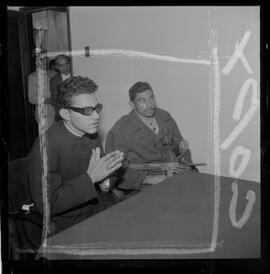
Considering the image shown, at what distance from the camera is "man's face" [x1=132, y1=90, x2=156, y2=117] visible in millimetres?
3180

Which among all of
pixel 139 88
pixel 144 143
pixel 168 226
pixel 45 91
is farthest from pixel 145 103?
pixel 168 226

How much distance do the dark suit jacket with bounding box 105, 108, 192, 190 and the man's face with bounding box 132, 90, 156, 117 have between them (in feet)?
0.10

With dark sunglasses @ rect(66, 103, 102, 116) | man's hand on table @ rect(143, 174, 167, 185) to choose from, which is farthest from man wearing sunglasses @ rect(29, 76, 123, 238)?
man's hand on table @ rect(143, 174, 167, 185)

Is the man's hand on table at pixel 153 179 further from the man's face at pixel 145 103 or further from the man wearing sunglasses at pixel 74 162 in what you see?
the man's face at pixel 145 103

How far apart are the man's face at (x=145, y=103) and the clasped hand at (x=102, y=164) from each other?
0.27 metres

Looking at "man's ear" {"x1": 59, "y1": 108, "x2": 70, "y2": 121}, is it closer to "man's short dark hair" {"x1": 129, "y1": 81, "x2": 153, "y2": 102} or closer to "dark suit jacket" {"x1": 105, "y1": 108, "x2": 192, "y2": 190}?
"dark suit jacket" {"x1": 105, "y1": 108, "x2": 192, "y2": 190}

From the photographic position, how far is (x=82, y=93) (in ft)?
10.4

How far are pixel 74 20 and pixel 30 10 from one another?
248 millimetres

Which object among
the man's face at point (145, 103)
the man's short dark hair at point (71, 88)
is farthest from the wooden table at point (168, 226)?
the man's short dark hair at point (71, 88)

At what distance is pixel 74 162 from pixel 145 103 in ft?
1.72

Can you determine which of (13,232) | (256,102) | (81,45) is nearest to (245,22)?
(256,102)

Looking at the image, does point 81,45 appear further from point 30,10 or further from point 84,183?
point 84,183

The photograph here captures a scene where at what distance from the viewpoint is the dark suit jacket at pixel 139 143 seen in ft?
10.5

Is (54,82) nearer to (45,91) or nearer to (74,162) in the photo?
(45,91)
